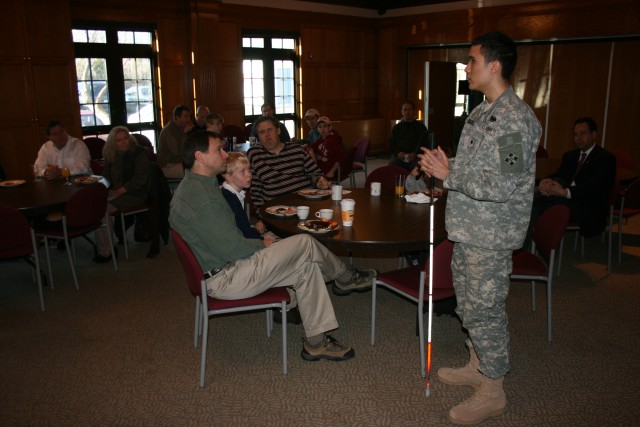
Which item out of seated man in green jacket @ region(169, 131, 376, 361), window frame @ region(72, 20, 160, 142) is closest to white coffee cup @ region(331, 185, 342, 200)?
seated man in green jacket @ region(169, 131, 376, 361)

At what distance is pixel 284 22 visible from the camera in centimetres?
1050

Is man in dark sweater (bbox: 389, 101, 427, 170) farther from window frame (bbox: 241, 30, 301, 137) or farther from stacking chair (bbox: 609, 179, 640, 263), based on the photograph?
window frame (bbox: 241, 30, 301, 137)

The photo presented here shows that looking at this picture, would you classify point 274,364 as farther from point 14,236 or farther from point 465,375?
point 14,236

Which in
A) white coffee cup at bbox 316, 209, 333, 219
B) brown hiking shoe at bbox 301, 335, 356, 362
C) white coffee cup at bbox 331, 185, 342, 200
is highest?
white coffee cup at bbox 331, 185, 342, 200

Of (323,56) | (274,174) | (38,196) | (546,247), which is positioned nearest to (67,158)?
(38,196)

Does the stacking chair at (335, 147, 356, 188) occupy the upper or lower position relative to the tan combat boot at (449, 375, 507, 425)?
upper

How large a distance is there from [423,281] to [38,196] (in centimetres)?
335

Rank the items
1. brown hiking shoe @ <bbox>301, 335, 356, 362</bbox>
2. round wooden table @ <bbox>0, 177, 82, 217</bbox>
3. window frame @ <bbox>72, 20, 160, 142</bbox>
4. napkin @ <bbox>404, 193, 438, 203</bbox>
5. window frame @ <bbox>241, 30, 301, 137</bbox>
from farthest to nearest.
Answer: window frame @ <bbox>241, 30, 301, 137</bbox>
window frame @ <bbox>72, 20, 160, 142</bbox>
round wooden table @ <bbox>0, 177, 82, 217</bbox>
napkin @ <bbox>404, 193, 438, 203</bbox>
brown hiking shoe @ <bbox>301, 335, 356, 362</bbox>

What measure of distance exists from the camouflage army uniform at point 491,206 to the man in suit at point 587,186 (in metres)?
2.09

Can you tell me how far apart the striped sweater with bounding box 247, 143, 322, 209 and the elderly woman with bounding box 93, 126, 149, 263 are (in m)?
1.36

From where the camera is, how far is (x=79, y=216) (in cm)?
447

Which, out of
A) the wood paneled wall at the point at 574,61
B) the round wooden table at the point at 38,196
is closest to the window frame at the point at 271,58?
Answer: the wood paneled wall at the point at 574,61

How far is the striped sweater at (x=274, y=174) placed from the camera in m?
4.59

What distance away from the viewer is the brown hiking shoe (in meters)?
3.35
